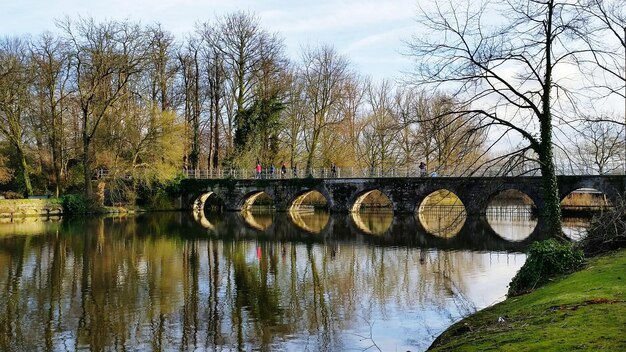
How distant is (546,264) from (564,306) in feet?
12.7

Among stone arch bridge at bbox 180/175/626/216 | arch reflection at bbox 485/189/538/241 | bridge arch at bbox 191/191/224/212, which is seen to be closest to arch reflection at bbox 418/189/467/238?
stone arch bridge at bbox 180/175/626/216

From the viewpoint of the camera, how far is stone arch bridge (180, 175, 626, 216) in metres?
32.3

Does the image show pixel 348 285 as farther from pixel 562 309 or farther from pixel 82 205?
pixel 82 205

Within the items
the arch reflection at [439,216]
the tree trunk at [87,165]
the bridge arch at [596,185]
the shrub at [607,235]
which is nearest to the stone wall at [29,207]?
the tree trunk at [87,165]

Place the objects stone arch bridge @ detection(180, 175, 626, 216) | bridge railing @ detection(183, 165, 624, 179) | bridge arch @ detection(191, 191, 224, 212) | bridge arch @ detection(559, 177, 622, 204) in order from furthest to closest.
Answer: bridge arch @ detection(191, 191, 224, 212) < bridge railing @ detection(183, 165, 624, 179) < stone arch bridge @ detection(180, 175, 626, 216) < bridge arch @ detection(559, 177, 622, 204)

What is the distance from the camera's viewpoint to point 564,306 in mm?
7262

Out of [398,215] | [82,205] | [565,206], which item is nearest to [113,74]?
[82,205]

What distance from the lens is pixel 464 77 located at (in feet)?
41.5

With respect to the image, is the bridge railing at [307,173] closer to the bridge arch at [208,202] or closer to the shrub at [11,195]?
the bridge arch at [208,202]

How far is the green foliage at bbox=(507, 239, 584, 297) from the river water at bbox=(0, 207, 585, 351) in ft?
3.28

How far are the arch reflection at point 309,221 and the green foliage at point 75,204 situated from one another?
13036 millimetres

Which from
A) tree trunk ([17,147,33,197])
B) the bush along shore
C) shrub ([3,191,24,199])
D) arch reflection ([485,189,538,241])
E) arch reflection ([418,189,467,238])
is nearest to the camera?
the bush along shore

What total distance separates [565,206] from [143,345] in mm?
35678

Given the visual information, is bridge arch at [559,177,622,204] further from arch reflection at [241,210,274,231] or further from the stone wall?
the stone wall
